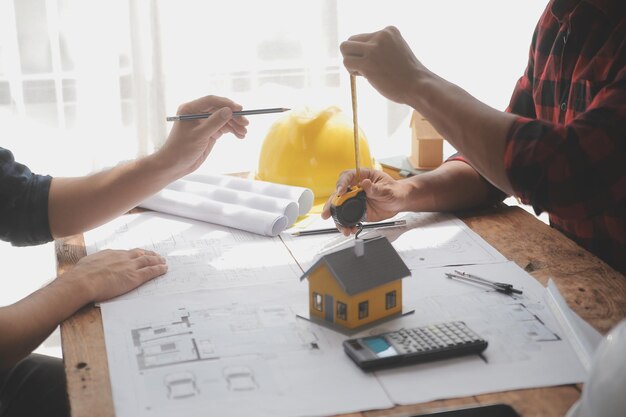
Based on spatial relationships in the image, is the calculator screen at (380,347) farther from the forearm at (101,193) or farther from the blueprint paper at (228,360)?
the forearm at (101,193)

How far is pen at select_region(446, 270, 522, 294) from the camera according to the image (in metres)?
1.16

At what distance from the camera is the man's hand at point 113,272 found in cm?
115

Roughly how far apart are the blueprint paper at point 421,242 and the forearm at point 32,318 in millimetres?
383

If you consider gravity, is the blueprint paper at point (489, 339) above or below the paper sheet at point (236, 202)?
below

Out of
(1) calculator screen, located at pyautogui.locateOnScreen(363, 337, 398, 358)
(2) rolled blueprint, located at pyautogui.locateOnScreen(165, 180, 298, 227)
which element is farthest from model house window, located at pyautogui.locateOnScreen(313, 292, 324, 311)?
(2) rolled blueprint, located at pyautogui.locateOnScreen(165, 180, 298, 227)

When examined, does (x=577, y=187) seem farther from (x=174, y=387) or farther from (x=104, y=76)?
(x=104, y=76)

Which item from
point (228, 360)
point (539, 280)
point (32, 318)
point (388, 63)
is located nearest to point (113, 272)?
point (32, 318)

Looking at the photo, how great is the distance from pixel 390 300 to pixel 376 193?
419mm

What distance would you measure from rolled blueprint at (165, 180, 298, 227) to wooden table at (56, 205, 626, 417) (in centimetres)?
28

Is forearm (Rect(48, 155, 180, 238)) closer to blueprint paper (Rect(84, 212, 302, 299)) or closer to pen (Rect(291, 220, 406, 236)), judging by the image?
blueprint paper (Rect(84, 212, 302, 299))

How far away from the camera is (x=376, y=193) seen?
4.82 ft

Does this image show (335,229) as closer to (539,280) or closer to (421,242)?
(421,242)

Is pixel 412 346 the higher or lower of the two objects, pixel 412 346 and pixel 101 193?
the lower

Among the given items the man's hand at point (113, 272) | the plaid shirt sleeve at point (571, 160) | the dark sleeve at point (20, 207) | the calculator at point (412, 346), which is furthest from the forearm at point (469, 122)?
the dark sleeve at point (20, 207)
